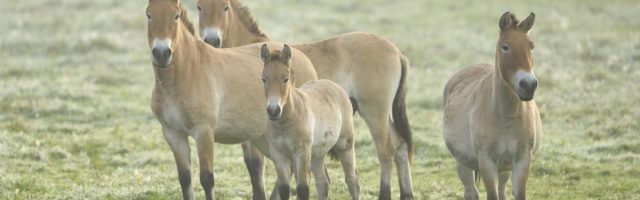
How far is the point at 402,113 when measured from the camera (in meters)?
9.41

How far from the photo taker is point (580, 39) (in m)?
21.3

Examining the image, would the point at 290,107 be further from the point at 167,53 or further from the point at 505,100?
the point at 505,100

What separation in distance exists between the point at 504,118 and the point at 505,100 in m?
0.15

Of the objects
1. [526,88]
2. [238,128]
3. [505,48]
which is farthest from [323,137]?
[526,88]

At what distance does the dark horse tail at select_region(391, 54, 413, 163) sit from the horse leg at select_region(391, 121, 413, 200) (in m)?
0.05

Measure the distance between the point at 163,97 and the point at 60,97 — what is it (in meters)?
9.02

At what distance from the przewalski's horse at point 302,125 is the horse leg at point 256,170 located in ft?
3.69

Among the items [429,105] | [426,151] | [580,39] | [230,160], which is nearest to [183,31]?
[230,160]

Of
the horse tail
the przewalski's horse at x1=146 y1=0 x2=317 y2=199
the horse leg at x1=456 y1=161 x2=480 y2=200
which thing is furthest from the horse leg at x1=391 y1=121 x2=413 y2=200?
the przewalski's horse at x1=146 y1=0 x2=317 y2=199

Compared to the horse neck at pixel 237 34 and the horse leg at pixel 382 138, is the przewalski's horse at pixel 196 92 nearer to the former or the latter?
the horse neck at pixel 237 34

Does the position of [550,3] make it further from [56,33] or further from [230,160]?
[230,160]

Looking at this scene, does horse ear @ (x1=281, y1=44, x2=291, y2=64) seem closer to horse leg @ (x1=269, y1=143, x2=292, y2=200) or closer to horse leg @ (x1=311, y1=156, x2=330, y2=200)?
horse leg @ (x1=269, y1=143, x2=292, y2=200)

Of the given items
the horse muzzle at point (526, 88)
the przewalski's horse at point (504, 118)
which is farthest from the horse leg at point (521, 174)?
the horse muzzle at point (526, 88)

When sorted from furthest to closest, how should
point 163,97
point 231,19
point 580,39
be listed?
1. point 580,39
2. point 231,19
3. point 163,97
